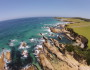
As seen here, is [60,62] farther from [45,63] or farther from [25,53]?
[25,53]

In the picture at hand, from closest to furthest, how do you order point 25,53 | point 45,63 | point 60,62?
point 45,63, point 60,62, point 25,53

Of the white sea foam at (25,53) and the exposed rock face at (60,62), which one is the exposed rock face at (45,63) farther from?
the white sea foam at (25,53)

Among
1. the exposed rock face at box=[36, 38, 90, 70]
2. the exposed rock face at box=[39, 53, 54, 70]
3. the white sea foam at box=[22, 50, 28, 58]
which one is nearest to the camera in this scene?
the exposed rock face at box=[36, 38, 90, 70]

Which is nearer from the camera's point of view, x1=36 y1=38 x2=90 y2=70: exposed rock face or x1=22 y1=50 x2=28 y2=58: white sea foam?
x1=36 y1=38 x2=90 y2=70: exposed rock face

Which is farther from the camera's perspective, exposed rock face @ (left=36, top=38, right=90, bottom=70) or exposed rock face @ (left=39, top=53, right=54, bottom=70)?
exposed rock face @ (left=39, top=53, right=54, bottom=70)

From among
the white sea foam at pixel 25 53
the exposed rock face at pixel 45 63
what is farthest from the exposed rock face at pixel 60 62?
the white sea foam at pixel 25 53

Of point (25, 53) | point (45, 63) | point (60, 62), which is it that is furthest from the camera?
point (25, 53)

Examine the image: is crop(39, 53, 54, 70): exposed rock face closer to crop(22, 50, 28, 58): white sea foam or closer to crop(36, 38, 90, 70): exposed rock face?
crop(36, 38, 90, 70): exposed rock face

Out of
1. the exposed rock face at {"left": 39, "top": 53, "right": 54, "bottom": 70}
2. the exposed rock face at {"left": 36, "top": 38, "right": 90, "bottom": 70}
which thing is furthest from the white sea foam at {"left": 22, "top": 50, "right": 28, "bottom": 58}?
the exposed rock face at {"left": 39, "top": 53, "right": 54, "bottom": 70}

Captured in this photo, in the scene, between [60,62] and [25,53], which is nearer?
[60,62]

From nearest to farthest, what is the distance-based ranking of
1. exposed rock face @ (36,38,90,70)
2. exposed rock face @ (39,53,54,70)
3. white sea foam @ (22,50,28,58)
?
exposed rock face @ (36,38,90,70)
exposed rock face @ (39,53,54,70)
white sea foam @ (22,50,28,58)

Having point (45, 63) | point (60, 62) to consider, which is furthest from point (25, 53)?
point (60, 62)
